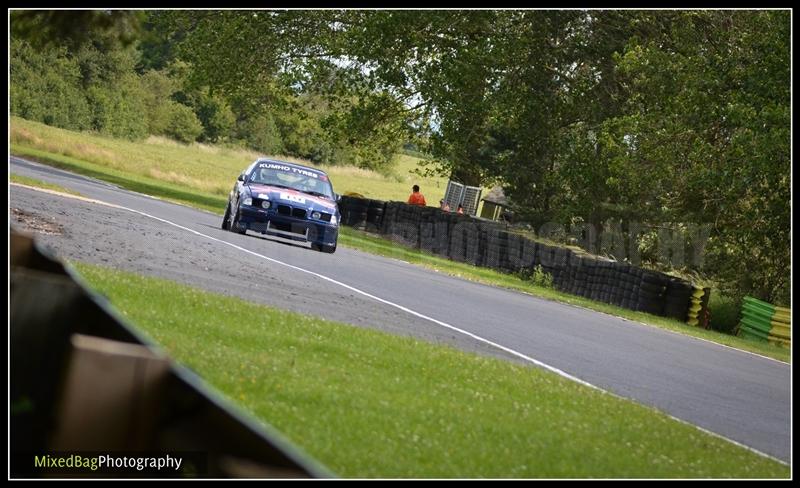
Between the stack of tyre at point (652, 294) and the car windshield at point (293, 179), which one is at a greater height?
the car windshield at point (293, 179)

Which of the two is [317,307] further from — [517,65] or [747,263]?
[517,65]

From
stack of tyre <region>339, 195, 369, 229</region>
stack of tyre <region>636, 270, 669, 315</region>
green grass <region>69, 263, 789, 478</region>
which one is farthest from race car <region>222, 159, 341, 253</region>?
stack of tyre <region>339, 195, 369, 229</region>

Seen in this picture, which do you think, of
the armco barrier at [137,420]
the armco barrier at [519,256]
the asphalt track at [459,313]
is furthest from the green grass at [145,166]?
the armco barrier at [137,420]

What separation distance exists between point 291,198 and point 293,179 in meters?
1.21

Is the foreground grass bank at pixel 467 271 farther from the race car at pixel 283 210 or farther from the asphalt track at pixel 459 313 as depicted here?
the race car at pixel 283 210

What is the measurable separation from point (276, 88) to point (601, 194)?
40.2 ft

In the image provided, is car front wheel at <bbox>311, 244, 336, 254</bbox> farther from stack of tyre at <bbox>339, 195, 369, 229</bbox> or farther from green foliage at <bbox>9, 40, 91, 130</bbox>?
green foliage at <bbox>9, 40, 91, 130</bbox>

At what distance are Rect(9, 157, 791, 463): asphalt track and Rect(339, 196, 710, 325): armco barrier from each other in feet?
13.2

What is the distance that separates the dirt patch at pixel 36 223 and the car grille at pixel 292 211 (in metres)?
5.23

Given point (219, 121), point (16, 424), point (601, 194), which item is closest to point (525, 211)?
point (601, 194)

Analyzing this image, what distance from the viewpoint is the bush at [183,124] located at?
338 feet

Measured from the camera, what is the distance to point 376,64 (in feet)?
134

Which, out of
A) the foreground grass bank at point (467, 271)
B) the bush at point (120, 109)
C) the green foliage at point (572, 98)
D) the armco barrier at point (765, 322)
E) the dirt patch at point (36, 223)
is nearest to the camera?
the dirt patch at point (36, 223)

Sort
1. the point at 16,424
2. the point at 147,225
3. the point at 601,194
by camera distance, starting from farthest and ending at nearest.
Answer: the point at 601,194 → the point at 147,225 → the point at 16,424
